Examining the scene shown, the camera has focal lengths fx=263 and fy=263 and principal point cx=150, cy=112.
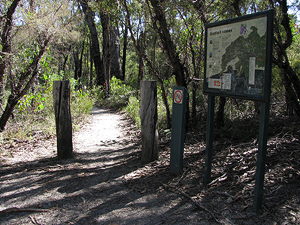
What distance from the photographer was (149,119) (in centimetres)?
461

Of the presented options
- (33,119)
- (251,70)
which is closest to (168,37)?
(251,70)

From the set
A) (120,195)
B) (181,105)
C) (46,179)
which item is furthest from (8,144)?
(181,105)

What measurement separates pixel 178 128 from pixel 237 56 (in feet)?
4.83

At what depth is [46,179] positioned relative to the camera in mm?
4086

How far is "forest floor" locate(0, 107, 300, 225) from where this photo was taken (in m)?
2.91

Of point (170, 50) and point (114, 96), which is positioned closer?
point (170, 50)

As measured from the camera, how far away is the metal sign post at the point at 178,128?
13.1ft

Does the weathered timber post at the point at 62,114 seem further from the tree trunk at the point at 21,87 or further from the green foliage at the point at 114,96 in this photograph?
the green foliage at the point at 114,96

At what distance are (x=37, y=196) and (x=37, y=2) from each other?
19.2ft

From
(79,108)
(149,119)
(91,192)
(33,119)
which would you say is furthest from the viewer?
(79,108)

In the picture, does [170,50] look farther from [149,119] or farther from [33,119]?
[33,119]

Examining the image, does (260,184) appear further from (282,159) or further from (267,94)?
(282,159)

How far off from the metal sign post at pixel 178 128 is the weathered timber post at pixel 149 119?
595mm

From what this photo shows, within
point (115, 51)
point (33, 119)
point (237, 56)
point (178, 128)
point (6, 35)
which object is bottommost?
point (33, 119)
